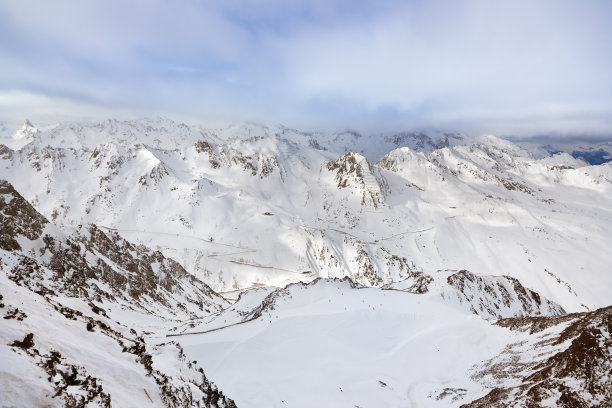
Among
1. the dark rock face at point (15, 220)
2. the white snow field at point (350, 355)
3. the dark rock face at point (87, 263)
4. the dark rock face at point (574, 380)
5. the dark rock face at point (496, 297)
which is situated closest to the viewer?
the dark rock face at point (574, 380)

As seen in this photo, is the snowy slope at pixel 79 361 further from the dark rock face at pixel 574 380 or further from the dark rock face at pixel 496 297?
the dark rock face at pixel 496 297

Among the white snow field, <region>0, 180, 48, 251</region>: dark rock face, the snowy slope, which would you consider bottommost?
the white snow field

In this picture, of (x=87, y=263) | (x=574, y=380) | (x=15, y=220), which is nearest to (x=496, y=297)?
(x=574, y=380)

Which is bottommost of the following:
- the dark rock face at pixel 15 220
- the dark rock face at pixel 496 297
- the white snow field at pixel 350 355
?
the dark rock face at pixel 496 297

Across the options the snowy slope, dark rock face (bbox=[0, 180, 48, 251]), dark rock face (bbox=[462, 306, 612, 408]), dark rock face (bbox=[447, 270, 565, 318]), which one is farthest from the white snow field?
dark rock face (bbox=[0, 180, 48, 251])

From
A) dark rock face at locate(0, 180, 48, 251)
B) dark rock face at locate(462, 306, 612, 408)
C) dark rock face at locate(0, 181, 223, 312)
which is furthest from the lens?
dark rock face at locate(0, 180, 48, 251)

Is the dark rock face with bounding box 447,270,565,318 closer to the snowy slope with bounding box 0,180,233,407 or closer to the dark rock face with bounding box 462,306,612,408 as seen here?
the dark rock face with bounding box 462,306,612,408

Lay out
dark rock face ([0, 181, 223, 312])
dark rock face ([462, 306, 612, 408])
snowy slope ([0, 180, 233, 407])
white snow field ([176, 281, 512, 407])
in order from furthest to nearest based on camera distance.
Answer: dark rock face ([0, 181, 223, 312])
white snow field ([176, 281, 512, 407])
dark rock face ([462, 306, 612, 408])
snowy slope ([0, 180, 233, 407])

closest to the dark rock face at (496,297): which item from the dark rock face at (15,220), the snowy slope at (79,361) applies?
the snowy slope at (79,361)

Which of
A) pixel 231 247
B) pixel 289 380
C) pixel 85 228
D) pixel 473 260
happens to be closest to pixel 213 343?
pixel 289 380

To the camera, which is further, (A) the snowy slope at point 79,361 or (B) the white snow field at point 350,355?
(B) the white snow field at point 350,355

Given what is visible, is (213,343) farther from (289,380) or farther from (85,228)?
(85,228)

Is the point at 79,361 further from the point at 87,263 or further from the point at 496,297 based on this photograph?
the point at 496,297
